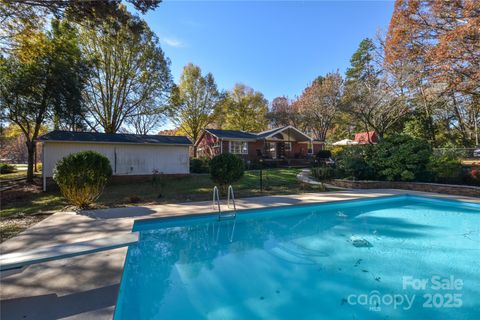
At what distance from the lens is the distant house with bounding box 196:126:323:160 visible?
928 inches

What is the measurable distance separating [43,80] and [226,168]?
42.1 ft

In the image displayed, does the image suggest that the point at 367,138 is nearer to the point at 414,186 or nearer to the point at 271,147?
the point at 271,147

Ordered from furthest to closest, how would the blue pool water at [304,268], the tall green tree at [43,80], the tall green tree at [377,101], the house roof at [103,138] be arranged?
the tall green tree at [377,101] < the tall green tree at [43,80] < the house roof at [103,138] < the blue pool water at [304,268]

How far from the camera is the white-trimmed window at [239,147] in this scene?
2362cm

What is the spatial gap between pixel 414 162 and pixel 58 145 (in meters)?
18.7

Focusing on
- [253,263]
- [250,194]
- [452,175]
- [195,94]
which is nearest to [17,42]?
[250,194]

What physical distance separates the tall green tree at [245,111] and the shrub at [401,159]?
24040mm

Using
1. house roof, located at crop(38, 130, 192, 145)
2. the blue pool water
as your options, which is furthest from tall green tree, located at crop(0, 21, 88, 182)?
the blue pool water

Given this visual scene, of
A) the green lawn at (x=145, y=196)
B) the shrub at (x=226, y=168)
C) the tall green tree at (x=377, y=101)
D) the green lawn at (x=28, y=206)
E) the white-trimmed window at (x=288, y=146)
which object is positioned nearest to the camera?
the green lawn at (x=28, y=206)

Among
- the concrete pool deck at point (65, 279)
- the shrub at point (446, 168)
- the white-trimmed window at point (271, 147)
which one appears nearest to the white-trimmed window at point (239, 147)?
the white-trimmed window at point (271, 147)

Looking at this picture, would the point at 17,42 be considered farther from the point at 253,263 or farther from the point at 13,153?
the point at 13,153

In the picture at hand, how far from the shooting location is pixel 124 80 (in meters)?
22.0

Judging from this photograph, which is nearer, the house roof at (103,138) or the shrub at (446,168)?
the shrub at (446,168)

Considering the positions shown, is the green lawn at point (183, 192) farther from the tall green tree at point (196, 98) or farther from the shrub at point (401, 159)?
the tall green tree at point (196, 98)
